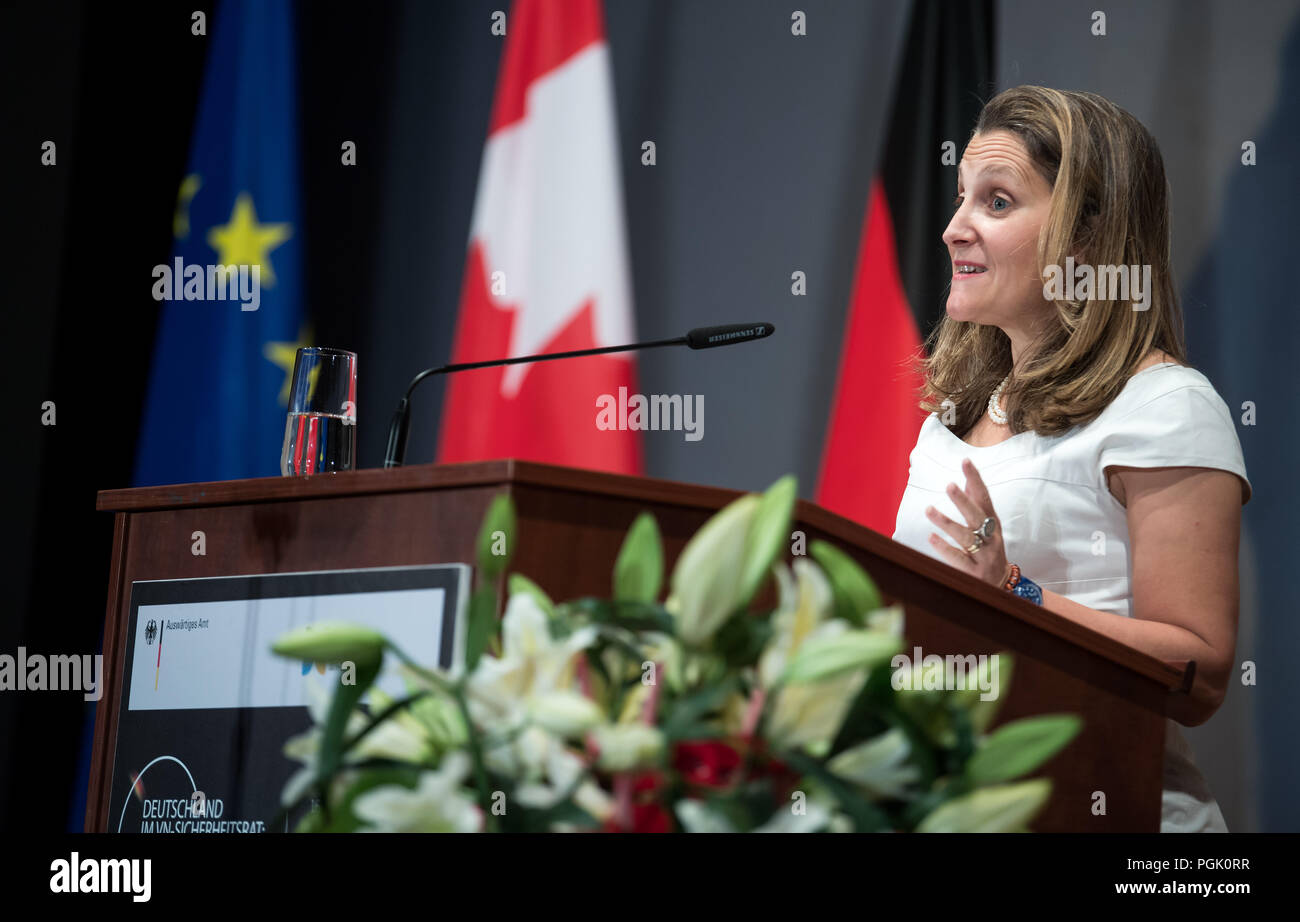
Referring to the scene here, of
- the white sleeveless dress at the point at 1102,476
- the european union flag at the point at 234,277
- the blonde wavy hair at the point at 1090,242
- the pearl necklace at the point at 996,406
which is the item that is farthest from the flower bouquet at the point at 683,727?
the european union flag at the point at 234,277

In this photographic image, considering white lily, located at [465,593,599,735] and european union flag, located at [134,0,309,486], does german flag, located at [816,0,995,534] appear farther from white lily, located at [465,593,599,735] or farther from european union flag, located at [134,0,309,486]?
white lily, located at [465,593,599,735]

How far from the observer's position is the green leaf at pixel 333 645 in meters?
0.55

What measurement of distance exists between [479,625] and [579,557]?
678 mm

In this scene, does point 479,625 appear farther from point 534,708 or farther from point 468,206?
point 468,206

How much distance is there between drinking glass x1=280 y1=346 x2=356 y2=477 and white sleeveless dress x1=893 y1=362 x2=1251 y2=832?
0.86m

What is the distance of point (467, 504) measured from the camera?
4.12ft

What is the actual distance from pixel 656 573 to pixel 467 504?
2.21 feet

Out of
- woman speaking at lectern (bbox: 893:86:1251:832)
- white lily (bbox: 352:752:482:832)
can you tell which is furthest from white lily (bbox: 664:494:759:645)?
woman speaking at lectern (bbox: 893:86:1251:832)

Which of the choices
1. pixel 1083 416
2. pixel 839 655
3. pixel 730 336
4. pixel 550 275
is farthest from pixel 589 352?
pixel 550 275

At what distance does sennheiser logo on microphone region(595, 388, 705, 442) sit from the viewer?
3336 mm

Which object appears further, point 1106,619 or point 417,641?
point 1106,619

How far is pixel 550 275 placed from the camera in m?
3.46
